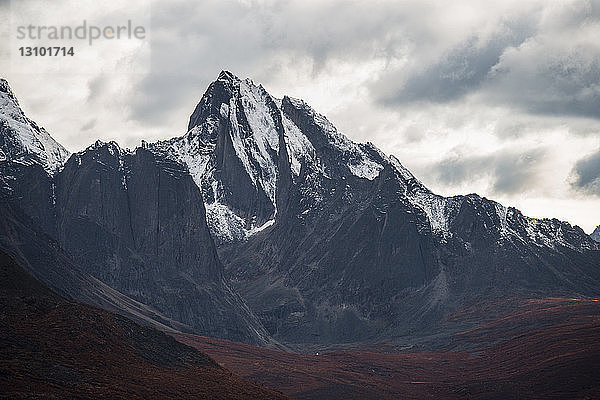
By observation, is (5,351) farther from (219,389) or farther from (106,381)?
(219,389)

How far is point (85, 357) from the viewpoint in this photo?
119 metres

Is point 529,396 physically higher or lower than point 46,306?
lower

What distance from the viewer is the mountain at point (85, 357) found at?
10512 cm

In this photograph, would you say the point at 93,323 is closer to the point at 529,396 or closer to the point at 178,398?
the point at 178,398

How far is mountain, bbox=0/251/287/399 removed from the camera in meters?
105

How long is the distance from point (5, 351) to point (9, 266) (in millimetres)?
34729

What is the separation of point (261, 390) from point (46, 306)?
1667 inches

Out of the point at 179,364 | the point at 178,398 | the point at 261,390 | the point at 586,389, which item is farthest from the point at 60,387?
the point at 586,389

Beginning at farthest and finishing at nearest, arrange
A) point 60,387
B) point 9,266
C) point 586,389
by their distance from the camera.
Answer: point 586,389 < point 9,266 < point 60,387

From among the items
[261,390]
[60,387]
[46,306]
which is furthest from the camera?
[261,390]

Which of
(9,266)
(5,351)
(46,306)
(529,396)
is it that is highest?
(9,266)

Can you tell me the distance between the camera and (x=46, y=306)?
130000 mm

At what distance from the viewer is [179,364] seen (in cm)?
14388

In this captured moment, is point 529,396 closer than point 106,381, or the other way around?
point 106,381
